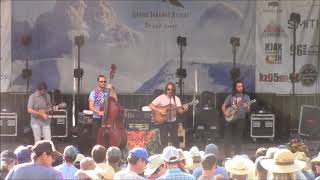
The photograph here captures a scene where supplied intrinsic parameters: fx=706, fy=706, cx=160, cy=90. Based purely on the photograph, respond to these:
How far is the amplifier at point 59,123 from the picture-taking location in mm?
14672

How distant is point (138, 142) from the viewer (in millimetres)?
12883

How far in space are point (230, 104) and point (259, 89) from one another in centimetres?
261

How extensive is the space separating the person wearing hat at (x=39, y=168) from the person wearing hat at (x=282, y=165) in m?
1.95

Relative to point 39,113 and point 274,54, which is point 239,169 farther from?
point 274,54

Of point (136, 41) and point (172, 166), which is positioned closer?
point (172, 166)

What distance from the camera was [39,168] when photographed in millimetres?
6465

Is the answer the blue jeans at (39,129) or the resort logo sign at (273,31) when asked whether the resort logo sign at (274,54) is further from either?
the blue jeans at (39,129)

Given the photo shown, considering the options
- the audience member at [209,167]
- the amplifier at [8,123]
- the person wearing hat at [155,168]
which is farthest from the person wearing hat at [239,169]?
the amplifier at [8,123]

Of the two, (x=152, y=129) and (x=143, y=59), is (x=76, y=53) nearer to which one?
(x=143, y=59)

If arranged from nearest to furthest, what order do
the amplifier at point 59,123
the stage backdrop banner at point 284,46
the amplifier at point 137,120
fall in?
the amplifier at point 137,120
the amplifier at point 59,123
the stage backdrop banner at point 284,46

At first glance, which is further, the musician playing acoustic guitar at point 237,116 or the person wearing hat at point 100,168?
the musician playing acoustic guitar at point 237,116

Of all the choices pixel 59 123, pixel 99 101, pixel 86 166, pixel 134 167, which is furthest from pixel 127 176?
pixel 59 123

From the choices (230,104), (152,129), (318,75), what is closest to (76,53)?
(152,129)

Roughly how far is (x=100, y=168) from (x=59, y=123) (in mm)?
7853
